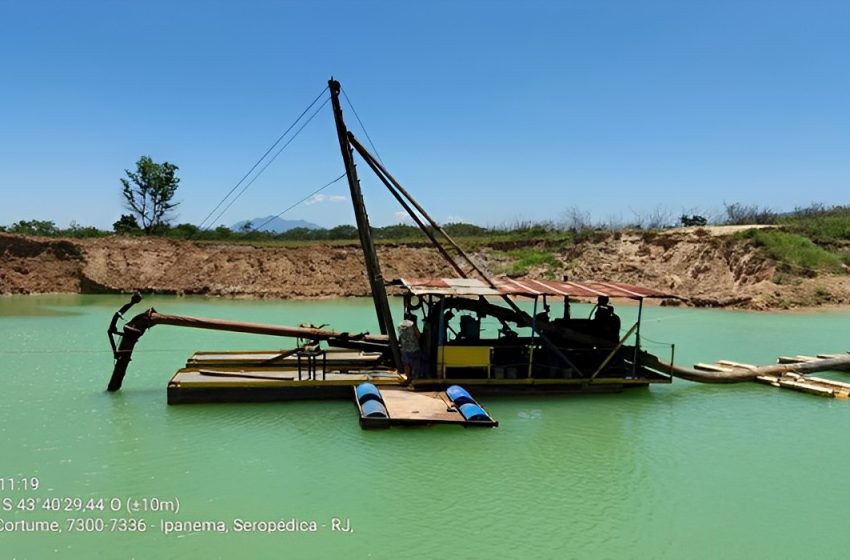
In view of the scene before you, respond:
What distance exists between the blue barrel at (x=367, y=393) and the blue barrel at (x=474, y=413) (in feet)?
5.45

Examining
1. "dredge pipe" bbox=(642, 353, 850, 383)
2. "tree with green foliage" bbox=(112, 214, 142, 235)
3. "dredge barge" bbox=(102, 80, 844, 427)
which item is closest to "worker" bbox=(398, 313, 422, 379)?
"dredge barge" bbox=(102, 80, 844, 427)

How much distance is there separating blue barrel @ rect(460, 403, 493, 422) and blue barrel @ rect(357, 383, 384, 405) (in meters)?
1.66

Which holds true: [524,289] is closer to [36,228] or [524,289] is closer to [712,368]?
[712,368]

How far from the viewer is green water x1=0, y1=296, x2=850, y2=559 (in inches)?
300

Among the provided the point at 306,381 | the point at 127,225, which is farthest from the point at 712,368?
the point at 127,225

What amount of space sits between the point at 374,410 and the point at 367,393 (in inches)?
38.5

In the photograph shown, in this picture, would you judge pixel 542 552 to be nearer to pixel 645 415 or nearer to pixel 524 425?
pixel 524 425

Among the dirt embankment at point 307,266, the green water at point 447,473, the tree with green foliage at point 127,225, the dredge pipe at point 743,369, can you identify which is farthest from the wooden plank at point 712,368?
the tree with green foliage at point 127,225

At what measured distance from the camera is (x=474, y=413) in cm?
1169

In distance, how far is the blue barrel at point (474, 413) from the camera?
11617 mm

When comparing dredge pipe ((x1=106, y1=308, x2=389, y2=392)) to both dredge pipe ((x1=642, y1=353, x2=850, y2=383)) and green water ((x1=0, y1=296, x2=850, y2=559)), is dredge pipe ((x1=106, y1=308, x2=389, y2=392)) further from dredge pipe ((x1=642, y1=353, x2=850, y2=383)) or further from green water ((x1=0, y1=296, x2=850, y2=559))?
dredge pipe ((x1=642, y1=353, x2=850, y2=383))

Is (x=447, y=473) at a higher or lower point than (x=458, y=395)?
lower

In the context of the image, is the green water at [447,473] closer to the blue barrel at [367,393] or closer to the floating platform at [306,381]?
the floating platform at [306,381]

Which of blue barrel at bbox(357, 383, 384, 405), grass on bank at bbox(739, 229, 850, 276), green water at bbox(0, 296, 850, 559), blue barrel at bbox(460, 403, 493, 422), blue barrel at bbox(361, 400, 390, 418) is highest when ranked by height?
grass on bank at bbox(739, 229, 850, 276)
